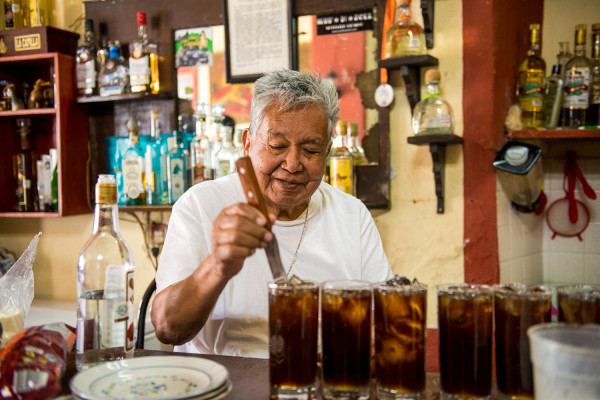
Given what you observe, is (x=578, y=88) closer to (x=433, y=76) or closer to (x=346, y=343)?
(x=433, y=76)

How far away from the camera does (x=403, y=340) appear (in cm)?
93

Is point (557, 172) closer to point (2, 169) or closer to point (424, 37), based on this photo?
point (424, 37)

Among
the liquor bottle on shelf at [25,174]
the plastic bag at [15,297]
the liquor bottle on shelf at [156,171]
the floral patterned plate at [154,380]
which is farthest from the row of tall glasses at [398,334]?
the liquor bottle on shelf at [25,174]

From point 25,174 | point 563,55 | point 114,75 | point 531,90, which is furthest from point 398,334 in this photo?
point 25,174

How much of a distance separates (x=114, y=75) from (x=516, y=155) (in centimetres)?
205

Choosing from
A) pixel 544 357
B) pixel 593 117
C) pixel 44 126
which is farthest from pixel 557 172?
pixel 44 126

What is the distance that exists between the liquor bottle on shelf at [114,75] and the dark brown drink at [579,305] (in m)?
2.58

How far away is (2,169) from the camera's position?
3.27 metres

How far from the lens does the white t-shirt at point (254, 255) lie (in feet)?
5.31

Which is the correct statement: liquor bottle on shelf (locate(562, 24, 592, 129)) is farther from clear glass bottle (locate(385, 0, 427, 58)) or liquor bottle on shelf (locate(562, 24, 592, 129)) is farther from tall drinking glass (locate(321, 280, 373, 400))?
tall drinking glass (locate(321, 280, 373, 400))

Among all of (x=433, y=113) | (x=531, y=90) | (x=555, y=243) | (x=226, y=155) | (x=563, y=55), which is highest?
(x=563, y=55)

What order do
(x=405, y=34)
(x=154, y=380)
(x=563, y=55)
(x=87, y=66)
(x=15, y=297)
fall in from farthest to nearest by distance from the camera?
(x=87, y=66) < (x=563, y=55) < (x=405, y=34) < (x=15, y=297) < (x=154, y=380)

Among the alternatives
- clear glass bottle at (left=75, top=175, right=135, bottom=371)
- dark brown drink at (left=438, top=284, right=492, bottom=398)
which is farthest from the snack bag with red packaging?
dark brown drink at (left=438, top=284, right=492, bottom=398)

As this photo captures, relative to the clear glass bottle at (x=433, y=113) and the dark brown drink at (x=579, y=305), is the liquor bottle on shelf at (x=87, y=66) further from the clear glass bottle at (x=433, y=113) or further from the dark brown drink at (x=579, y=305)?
the dark brown drink at (x=579, y=305)
